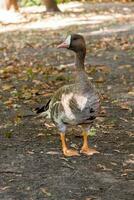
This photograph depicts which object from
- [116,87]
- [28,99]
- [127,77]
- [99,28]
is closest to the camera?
[28,99]

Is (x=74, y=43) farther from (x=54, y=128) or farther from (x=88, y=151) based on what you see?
(x=54, y=128)

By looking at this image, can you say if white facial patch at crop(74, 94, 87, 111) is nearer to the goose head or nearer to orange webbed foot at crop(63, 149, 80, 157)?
the goose head

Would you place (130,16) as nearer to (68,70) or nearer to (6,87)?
(68,70)

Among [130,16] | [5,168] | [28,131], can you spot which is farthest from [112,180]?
[130,16]

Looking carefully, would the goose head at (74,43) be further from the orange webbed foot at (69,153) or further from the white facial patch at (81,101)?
the orange webbed foot at (69,153)

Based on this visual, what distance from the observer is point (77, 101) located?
19.1 feet

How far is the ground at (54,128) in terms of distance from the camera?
17.7 feet

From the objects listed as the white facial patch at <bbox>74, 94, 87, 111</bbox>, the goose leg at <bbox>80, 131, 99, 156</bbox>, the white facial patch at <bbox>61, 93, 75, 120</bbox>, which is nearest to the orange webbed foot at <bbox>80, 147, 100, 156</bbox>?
the goose leg at <bbox>80, 131, 99, 156</bbox>

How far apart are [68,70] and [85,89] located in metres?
6.53

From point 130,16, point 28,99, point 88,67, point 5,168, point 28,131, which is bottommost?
point 130,16

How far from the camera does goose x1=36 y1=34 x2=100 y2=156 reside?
5809 mm

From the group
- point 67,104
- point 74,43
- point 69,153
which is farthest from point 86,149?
point 74,43

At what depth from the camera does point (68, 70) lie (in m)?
12.3

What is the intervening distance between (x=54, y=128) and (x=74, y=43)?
69.4 inches
